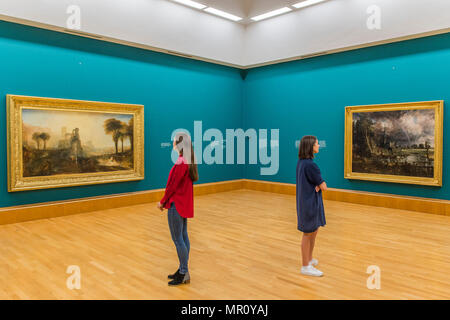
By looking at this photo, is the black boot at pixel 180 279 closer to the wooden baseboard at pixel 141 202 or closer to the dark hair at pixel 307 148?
the dark hair at pixel 307 148

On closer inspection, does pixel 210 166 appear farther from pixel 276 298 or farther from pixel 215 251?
pixel 276 298

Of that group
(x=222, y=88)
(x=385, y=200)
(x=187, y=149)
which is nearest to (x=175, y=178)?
(x=187, y=149)

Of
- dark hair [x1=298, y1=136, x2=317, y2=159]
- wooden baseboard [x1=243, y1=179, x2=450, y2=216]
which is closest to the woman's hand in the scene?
dark hair [x1=298, y1=136, x2=317, y2=159]

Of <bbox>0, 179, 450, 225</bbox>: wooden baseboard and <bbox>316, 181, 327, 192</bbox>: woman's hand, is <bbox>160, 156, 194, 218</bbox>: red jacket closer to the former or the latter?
<bbox>316, 181, 327, 192</bbox>: woman's hand

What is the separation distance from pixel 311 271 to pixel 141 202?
7.97 metres

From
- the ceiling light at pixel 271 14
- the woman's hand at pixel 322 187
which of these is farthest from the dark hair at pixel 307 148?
the ceiling light at pixel 271 14

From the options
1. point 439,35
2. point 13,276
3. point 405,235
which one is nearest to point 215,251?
point 13,276

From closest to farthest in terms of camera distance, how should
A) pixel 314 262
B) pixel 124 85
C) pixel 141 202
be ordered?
pixel 314 262
pixel 124 85
pixel 141 202

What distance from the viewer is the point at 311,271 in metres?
5.76

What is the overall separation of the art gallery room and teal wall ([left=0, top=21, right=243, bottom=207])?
57 mm

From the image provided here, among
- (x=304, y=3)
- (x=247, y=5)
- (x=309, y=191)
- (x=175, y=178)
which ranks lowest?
(x=309, y=191)

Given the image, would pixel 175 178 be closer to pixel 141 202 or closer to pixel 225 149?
pixel 141 202

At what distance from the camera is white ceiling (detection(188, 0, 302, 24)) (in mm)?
12953

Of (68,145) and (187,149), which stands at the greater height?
(68,145)
